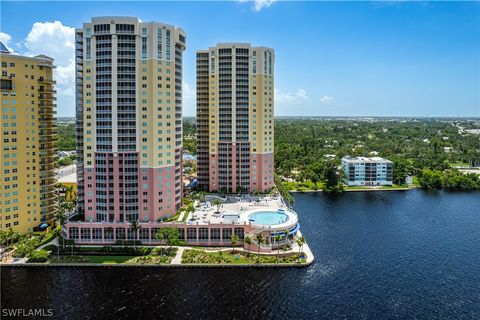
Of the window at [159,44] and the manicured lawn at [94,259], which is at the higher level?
the window at [159,44]

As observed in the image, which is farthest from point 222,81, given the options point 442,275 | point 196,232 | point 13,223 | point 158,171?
point 442,275

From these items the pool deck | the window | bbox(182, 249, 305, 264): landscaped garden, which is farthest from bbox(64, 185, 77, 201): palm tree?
bbox(182, 249, 305, 264): landscaped garden

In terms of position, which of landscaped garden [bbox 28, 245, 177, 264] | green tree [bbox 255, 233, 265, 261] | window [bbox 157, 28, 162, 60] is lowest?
landscaped garden [bbox 28, 245, 177, 264]

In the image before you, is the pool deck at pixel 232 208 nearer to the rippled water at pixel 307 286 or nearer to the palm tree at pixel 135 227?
the palm tree at pixel 135 227

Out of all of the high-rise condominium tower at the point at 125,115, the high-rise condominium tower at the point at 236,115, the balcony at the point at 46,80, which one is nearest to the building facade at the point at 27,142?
the balcony at the point at 46,80

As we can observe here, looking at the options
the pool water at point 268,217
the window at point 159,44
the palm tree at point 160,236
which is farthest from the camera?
the pool water at point 268,217

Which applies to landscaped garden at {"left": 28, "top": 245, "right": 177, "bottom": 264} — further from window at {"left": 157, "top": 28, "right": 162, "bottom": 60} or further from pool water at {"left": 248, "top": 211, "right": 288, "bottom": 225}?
window at {"left": 157, "top": 28, "right": 162, "bottom": 60}
